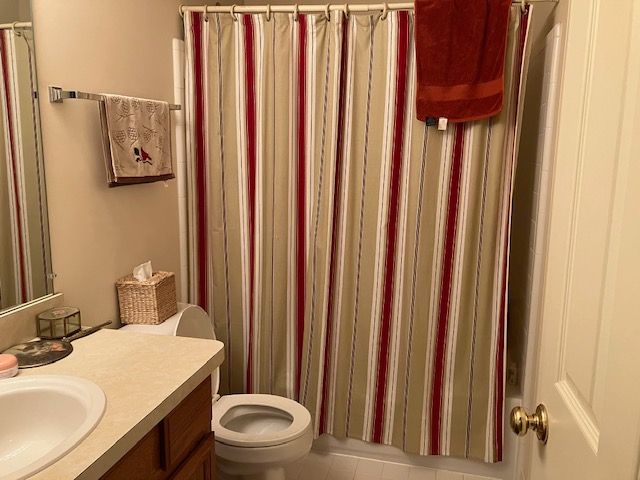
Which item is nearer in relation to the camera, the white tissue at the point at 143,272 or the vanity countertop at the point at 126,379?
the vanity countertop at the point at 126,379

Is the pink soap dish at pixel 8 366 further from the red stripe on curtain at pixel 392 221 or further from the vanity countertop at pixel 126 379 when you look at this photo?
the red stripe on curtain at pixel 392 221

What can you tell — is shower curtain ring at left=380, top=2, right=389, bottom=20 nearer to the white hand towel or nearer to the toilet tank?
the white hand towel

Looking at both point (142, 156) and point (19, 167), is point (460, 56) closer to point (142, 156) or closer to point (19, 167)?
point (142, 156)

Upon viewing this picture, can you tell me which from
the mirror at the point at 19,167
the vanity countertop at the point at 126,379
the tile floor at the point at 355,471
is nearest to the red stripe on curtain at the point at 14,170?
the mirror at the point at 19,167

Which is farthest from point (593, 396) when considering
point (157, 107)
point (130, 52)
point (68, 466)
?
point (130, 52)

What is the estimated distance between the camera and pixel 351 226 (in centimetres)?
221

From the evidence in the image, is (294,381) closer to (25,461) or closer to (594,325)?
(25,461)

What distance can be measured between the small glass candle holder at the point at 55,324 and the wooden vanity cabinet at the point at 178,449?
461 millimetres

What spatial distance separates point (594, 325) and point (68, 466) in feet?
2.89

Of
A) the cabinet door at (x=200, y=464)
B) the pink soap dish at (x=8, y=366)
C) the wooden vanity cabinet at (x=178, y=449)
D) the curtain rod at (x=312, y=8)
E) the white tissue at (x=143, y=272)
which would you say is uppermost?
the curtain rod at (x=312, y=8)

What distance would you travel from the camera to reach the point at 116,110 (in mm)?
1710

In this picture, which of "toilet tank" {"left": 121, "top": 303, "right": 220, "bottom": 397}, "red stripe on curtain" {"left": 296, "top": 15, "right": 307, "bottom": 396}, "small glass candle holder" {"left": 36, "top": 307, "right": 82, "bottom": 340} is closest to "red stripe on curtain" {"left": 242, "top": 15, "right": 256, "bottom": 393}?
"red stripe on curtain" {"left": 296, "top": 15, "right": 307, "bottom": 396}

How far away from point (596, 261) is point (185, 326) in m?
1.54

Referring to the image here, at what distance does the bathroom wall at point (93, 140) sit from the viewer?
5.14 feet
